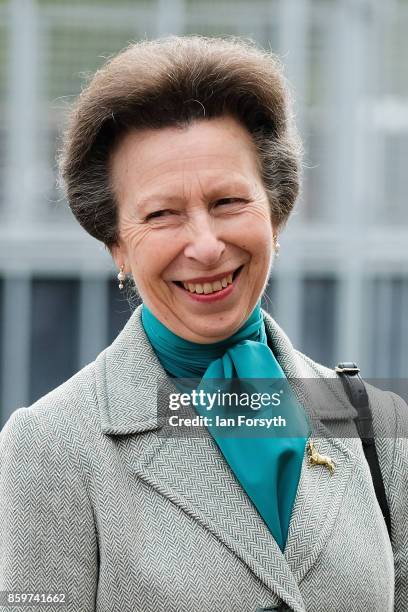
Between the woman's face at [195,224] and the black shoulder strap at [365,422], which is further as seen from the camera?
the black shoulder strap at [365,422]

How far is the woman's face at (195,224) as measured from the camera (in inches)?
105

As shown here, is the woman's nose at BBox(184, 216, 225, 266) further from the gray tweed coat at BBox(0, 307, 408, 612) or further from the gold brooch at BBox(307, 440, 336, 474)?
the gold brooch at BBox(307, 440, 336, 474)

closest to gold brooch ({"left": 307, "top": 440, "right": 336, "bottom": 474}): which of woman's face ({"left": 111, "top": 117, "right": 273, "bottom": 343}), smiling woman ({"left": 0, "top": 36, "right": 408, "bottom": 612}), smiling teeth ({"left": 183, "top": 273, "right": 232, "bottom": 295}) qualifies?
smiling woman ({"left": 0, "top": 36, "right": 408, "bottom": 612})

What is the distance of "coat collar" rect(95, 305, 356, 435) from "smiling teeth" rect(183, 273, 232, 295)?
0.67 feet

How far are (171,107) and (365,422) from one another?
90 centimetres

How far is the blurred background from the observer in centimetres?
1002

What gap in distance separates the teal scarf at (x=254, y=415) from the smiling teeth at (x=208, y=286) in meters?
0.13

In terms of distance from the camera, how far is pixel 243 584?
8.36 feet

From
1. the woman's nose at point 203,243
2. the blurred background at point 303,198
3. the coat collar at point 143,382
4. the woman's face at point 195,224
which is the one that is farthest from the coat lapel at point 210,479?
the blurred background at point 303,198

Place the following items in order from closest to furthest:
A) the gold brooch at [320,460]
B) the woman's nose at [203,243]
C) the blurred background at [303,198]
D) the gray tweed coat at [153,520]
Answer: the gray tweed coat at [153,520] → the woman's nose at [203,243] → the gold brooch at [320,460] → the blurred background at [303,198]

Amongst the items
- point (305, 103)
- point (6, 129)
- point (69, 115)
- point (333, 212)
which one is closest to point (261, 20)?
point (305, 103)

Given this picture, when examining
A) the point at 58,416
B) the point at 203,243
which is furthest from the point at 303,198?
the point at 58,416

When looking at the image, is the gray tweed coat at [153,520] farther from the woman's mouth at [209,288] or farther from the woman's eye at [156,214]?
the woman's eye at [156,214]

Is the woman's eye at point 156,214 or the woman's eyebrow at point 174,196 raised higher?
the woman's eyebrow at point 174,196
